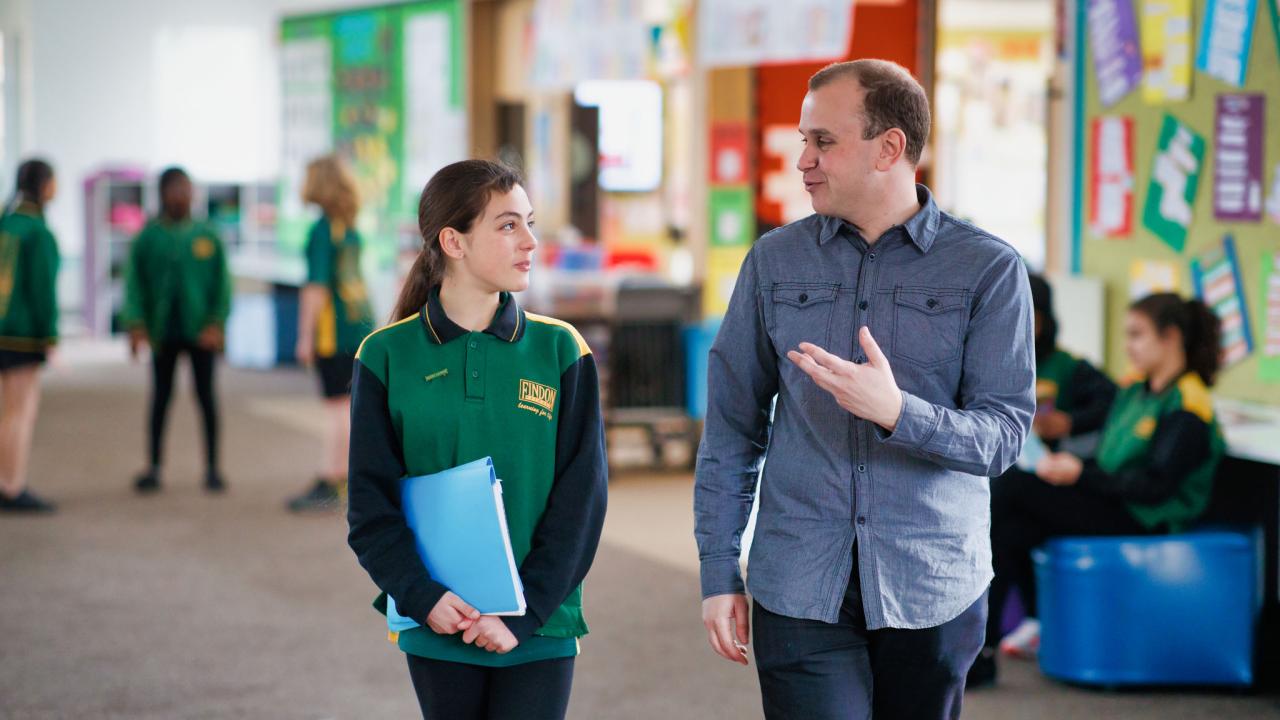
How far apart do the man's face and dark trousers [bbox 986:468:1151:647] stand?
2407 mm

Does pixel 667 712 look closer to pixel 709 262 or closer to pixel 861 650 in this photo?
pixel 861 650

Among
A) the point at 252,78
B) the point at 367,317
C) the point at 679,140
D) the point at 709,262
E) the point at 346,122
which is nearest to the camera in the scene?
the point at 367,317

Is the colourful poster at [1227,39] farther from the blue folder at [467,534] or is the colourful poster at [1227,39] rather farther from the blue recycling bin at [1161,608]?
the blue folder at [467,534]

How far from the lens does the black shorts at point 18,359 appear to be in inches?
258

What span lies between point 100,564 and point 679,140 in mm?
5460

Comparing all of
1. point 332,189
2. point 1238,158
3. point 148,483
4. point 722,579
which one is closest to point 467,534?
point 722,579

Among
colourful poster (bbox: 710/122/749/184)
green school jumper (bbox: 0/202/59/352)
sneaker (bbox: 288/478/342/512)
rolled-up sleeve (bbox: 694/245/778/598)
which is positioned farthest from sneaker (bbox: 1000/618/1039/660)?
green school jumper (bbox: 0/202/59/352)

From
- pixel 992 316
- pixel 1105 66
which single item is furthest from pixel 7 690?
pixel 1105 66

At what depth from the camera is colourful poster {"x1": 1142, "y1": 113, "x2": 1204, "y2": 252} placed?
16.3 ft

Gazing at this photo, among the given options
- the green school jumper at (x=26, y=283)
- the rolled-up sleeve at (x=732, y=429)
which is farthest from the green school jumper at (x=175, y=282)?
the rolled-up sleeve at (x=732, y=429)

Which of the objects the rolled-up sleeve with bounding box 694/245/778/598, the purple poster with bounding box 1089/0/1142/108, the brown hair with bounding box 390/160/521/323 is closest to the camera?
the rolled-up sleeve with bounding box 694/245/778/598

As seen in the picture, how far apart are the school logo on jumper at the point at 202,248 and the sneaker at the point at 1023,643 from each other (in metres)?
4.11

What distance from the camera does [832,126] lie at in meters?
2.06

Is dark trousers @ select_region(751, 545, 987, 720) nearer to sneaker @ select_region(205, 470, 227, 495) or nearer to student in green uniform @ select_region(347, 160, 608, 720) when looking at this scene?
student in green uniform @ select_region(347, 160, 608, 720)
